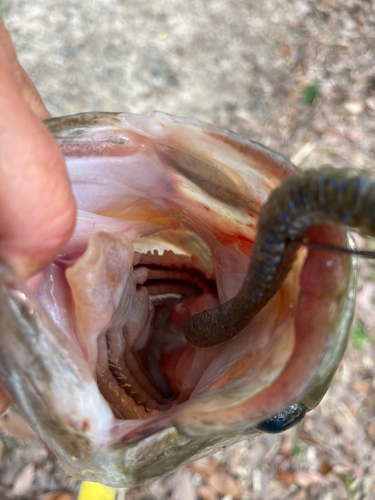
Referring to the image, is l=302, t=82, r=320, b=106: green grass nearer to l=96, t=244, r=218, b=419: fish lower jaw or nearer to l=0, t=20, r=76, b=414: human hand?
l=96, t=244, r=218, b=419: fish lower jaw

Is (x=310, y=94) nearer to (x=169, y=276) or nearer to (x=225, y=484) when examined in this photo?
(x=169, y=276)

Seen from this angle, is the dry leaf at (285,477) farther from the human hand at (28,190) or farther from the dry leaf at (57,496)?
the human hand at (28,190)

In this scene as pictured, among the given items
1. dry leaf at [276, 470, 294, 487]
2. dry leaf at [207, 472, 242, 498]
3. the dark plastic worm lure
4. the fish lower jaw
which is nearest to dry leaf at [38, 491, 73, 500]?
dry leaf at [207, 472, 242, 498]

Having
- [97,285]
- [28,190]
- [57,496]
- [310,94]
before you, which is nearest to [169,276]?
[97,285]

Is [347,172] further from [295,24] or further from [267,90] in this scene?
[295,24]

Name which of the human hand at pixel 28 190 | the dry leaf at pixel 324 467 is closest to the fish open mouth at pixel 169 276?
the human hand at pixel 28 190
